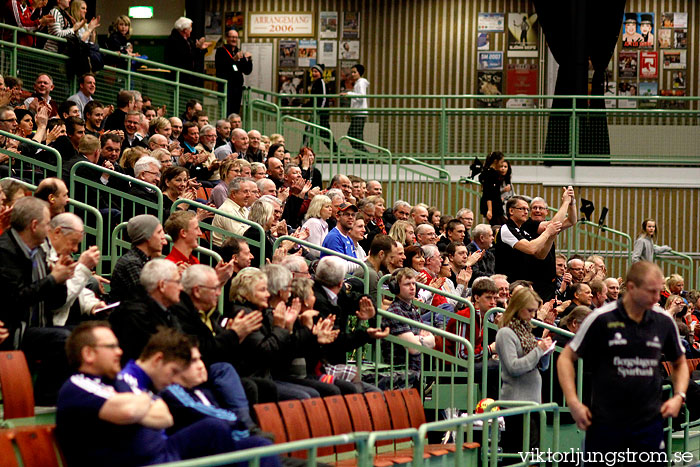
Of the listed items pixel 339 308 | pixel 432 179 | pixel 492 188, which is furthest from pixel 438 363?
pixel 432 179

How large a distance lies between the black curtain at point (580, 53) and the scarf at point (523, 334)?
31.2 feet

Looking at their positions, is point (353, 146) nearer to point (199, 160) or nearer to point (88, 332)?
point (199, 160)

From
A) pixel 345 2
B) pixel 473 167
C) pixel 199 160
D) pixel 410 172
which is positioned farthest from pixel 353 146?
pixel 199 160

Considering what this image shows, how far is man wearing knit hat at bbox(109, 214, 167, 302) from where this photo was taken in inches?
282

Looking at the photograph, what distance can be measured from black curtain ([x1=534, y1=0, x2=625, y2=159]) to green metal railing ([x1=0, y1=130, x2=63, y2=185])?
9.76 m

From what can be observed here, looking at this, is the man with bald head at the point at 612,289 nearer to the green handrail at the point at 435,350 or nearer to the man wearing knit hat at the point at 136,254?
the green handrail at the point at 435,350

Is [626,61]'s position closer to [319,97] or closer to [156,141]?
[319,97]

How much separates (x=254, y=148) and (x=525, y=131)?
5.76 meters

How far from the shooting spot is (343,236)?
33.8 ft

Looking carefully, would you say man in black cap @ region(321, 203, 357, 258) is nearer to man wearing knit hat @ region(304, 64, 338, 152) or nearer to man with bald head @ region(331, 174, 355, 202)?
man with bald head @ region(331, 174, 355, 202)

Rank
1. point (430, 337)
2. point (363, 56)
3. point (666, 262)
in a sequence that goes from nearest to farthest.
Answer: point (430, 337) → point (666, 262) → point (363, 56)

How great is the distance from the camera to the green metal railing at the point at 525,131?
17391 mm

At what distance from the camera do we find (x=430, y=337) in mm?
8828

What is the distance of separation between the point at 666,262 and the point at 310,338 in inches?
425
